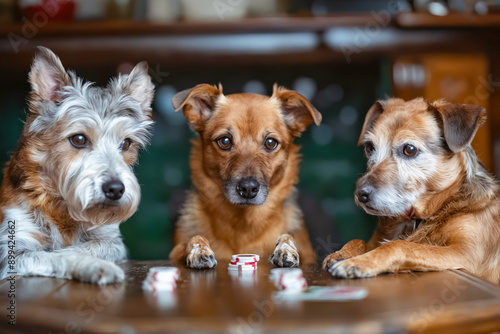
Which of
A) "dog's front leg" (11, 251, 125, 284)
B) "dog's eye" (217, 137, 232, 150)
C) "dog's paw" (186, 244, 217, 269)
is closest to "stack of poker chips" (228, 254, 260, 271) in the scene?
"dog's paw" (186, 244, 217, 269)

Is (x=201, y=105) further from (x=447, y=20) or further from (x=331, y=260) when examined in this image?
(x=447, y=20)

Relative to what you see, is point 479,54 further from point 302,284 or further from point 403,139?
point 302,284

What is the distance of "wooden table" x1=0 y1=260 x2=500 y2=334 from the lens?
1365 mm

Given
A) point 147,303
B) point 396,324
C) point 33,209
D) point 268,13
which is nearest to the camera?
point 396,324

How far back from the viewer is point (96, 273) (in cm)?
185

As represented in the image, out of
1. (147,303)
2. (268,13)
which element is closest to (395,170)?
(147,303)

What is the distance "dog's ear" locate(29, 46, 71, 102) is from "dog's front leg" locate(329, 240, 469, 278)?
1370mm

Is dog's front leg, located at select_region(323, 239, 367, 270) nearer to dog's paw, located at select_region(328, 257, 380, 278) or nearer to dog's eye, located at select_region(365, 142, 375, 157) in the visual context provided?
dog's paw, located at select_region(328, 257, 380, 278)

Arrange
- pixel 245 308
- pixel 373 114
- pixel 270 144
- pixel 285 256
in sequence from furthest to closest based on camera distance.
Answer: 1. pixel 270 144
2. pixel 373 114
3. pixel 285 256
4. pixel 245 308

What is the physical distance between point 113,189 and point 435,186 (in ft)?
4.51

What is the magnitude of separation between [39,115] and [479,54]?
8.26ft

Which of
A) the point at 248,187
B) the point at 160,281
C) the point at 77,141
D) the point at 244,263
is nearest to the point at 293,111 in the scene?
the point at 248,187

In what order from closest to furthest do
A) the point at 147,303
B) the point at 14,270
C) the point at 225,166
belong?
1. the point at 147,303
2. the point at 14,270
3. the point at 225,166

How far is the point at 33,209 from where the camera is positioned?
6.92 ft
